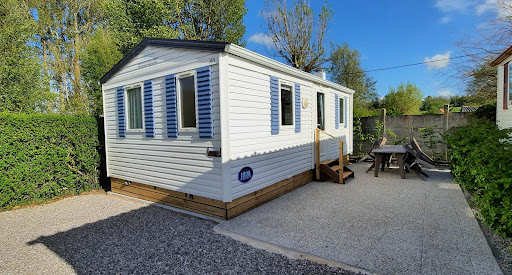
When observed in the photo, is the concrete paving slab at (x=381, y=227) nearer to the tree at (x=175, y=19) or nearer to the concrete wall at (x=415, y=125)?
the concrete wall at (x=415, y=125)

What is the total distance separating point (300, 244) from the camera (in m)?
3.00

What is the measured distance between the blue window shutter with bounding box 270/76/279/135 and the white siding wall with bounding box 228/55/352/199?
92mm

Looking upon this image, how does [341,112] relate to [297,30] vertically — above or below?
below

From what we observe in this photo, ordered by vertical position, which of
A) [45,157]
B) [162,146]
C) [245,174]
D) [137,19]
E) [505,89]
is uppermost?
[137,19]

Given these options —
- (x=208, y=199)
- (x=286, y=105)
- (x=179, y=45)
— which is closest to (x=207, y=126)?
(x=208, y=199)

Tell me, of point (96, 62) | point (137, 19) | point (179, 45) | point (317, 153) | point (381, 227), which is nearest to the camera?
point (381, 227)

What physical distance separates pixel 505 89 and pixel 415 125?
290 cm

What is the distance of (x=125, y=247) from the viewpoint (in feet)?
10.3

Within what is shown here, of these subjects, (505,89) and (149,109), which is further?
(505,89)

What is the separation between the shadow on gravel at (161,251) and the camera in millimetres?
2605

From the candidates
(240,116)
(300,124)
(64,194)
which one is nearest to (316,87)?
(300,124)

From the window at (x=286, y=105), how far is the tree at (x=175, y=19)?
1021 cm

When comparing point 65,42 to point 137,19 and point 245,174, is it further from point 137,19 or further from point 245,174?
point 245,174

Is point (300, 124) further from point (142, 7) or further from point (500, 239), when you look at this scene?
point (142, 7)
